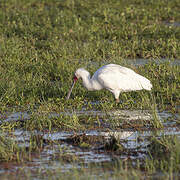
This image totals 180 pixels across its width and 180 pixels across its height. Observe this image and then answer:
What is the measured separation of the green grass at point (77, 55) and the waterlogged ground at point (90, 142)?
117 millimetres

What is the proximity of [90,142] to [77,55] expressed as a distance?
16.3 feet

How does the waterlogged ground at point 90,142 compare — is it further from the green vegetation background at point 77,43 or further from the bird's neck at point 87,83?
the bird's neck at point 87,83

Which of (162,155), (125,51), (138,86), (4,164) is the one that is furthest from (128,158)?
(125,51)

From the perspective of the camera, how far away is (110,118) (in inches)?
282

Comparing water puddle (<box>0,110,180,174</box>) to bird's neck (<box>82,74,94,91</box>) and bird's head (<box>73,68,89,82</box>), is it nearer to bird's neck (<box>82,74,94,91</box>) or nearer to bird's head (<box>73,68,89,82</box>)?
bird's neck (<box>82,74,94,91</box>)

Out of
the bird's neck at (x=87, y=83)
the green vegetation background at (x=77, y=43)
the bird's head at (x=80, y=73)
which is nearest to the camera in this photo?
the bird's neck at (x=87, y=83)

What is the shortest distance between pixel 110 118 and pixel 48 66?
354cm

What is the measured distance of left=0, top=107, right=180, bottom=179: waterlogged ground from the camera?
18.5ft

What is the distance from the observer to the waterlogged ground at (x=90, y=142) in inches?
222

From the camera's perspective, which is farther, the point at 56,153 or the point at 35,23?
the point at 35,23

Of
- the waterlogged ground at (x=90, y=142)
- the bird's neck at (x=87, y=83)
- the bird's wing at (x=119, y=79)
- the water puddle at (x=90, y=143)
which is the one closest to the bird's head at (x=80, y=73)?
the bird's neck at (x=87, y=83)

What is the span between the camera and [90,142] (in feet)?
21.2

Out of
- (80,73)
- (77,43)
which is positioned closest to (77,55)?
(77,43)

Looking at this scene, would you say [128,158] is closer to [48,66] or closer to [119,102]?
[119,102]
